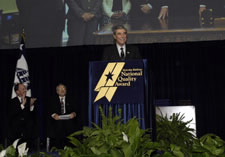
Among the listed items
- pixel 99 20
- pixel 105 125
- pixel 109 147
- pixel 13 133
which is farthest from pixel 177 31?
pixel 109 147

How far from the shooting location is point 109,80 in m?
2.69

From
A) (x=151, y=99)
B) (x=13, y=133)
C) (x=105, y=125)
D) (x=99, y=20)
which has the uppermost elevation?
(x=99, y=20)

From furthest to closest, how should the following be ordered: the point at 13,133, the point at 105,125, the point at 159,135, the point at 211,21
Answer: the point at 211,21 → the point at 13,133 → the point at 159,135 → the point at 105,125

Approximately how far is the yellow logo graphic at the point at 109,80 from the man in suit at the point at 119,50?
35 centimetres

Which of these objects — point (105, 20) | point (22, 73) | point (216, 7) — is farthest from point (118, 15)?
point (22, 73)

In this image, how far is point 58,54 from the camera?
8258 millimetres

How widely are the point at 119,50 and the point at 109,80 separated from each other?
0.46 meters

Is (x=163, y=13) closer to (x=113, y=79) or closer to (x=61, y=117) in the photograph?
(x=61, y=117)

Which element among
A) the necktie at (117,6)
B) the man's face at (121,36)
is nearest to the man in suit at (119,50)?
the man's face at (121,36)

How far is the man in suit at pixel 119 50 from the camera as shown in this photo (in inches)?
118

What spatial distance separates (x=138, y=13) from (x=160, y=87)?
2.08 meters

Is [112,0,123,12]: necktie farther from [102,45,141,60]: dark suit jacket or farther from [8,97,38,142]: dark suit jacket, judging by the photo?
[102,45,141,60]: dark suit jacket

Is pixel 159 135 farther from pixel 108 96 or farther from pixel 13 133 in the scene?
pixel 13 133

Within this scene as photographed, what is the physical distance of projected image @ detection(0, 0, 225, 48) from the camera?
6.68 meters
